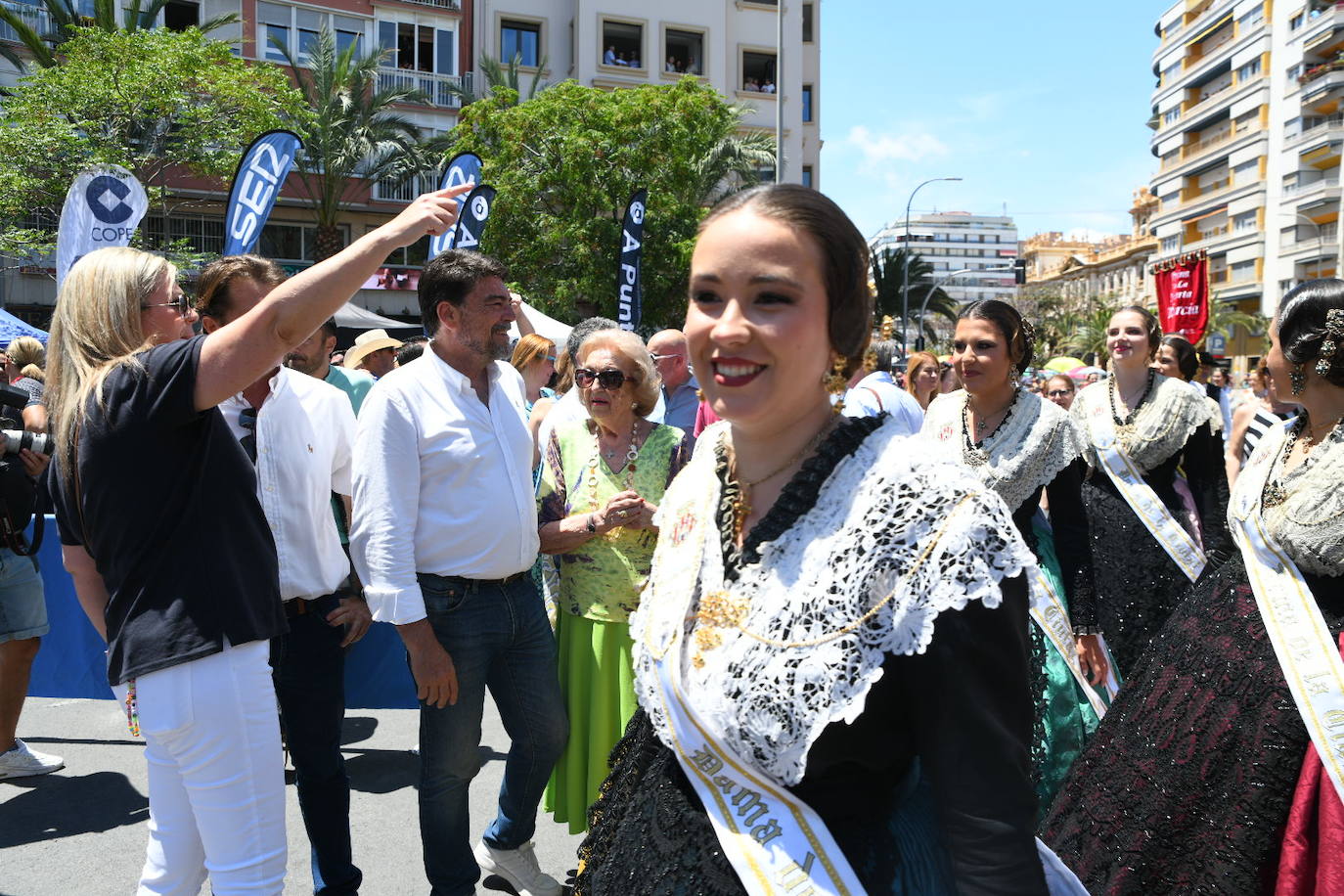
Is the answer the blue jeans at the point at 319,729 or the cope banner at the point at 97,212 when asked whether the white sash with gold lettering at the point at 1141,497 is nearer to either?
the blue jeans at the point at 319,729

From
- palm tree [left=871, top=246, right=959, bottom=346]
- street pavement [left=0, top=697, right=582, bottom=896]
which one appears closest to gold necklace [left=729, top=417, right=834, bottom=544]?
street pavement [left=0, top=697, right=582, bottom=896]

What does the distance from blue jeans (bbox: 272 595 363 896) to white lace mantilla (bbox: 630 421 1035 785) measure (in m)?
2.01

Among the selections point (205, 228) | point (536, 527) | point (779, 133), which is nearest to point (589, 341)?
point (536, 527)

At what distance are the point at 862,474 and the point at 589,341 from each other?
91.5 inches

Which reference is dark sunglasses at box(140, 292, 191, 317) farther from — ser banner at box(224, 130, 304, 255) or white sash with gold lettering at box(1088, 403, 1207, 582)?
ser banner at box(224, 130, 304, 255)

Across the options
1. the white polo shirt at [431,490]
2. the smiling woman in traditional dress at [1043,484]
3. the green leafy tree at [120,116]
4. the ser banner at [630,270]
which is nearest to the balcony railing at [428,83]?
the green leafy tree at [120,116]

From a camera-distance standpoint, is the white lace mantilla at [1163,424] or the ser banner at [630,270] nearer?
the white lace mantilla at [1163,424]

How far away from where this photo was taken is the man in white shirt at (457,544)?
302 cm

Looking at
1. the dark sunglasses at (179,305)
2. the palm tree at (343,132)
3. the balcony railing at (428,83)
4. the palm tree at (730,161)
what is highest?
the balcony railing at (428,83)

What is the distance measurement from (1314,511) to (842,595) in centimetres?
187

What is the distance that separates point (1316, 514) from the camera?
8.61ft

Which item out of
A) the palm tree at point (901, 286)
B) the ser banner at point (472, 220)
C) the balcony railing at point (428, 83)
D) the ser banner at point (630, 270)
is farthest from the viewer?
the palm tree at point (901, 286)

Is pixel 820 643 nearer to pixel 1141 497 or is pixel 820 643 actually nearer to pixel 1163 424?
pixel 1141 497

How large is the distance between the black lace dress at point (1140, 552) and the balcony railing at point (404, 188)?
2714cm
